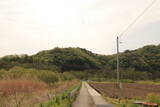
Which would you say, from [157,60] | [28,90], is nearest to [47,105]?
[28,90]

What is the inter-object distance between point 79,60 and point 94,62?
12.8 meters

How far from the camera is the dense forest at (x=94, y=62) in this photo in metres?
119

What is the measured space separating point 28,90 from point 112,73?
358 feet

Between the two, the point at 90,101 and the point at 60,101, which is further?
the point at 90,101

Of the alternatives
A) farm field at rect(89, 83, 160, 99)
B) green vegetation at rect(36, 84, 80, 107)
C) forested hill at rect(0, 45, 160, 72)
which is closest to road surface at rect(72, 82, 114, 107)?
green vegetation at rect(36, 84, 80, 107)

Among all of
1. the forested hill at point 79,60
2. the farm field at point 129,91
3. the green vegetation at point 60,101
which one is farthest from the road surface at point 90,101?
the forested hill at point 79,60

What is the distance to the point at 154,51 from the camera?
12175 cm

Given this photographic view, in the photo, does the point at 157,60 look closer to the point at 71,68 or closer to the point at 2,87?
the point at 71,68

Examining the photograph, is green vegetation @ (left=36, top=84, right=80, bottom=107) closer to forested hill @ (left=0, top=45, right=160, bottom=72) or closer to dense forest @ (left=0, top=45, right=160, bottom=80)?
forested hill @ (left=0, top=45, right=160, bottom=72)

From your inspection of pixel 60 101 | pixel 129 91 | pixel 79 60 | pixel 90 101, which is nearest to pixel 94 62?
pixel 79 60

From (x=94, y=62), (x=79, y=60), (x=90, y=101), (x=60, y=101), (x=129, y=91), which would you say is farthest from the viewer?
(x=94, y=62)

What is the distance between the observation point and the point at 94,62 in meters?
180

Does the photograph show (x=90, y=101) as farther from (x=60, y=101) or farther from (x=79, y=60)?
(x=79, y=60)

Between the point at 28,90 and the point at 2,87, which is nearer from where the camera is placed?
the point at 2,87
